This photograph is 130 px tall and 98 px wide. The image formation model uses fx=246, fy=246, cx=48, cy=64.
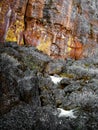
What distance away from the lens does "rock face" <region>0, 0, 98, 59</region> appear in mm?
27141

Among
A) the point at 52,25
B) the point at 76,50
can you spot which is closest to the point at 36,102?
the point at 52,25

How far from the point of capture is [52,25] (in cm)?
3152

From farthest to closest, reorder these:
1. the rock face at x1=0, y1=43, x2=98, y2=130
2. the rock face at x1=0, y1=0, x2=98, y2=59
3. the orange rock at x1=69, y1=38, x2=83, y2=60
→ the orange rock at x1=69, y1=38, x2=83, y2=60, the rock face at x1=0, y1=0, x2=98, y2=59, the rock face at x1=0, y1=43, x2=98, y2=130

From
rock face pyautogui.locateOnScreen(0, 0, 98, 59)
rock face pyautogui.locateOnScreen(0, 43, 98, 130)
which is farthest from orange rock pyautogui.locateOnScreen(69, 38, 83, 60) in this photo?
rock face pyautogui.locateOnScreen(0, 43, 98, 130)

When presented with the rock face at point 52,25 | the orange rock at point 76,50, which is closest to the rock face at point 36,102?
the rock face at point 52,25

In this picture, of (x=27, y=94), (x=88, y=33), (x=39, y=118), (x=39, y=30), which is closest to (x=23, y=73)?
(x=27, y=94)

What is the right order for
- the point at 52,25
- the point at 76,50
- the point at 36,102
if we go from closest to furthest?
the point at 36,102 < the point at 52,25 < the point at 76,50

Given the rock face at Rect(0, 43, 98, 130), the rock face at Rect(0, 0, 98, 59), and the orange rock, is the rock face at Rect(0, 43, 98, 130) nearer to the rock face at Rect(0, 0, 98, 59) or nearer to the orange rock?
the rock face at Rect(0, 0, 98, 59)

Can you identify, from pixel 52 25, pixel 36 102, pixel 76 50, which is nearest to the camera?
pixel 36 102

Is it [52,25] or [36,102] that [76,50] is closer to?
[52,25]

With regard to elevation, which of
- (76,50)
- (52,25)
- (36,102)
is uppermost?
(52,25)

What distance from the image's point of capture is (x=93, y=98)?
17.6 meters

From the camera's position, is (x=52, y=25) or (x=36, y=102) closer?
(x=36, y=102)

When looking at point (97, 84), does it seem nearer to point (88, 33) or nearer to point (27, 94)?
point (27, 94)
